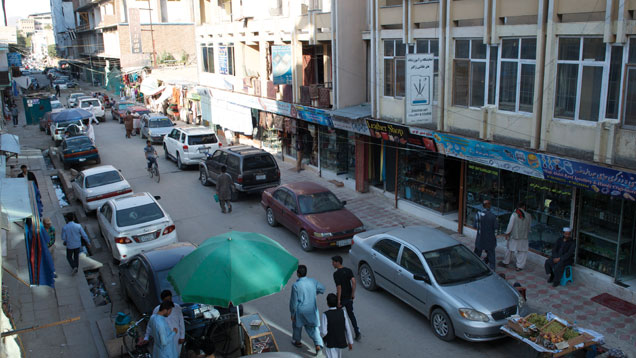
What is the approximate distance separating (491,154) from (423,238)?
348 cm

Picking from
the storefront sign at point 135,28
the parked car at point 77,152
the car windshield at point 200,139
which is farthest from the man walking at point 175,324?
the storefront sign at point 135,28

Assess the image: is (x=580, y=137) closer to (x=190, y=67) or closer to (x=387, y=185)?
(x=387, y=185)

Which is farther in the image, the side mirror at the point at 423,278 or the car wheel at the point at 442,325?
the side mirror at the point at 423,278

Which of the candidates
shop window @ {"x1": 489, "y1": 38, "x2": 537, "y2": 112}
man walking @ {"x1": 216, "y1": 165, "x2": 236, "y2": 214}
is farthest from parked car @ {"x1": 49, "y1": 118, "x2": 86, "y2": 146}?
shop window @ {"x1": 489, "y1": 38, "x2": 537, "y2": 112}

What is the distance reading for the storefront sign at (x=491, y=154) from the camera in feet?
38.5

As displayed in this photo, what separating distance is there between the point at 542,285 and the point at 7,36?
35.5 m

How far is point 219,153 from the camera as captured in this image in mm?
20328

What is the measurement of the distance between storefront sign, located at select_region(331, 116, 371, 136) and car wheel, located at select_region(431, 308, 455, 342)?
29.8ft

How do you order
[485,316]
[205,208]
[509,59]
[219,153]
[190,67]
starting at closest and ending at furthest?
[485,316] < [509,59] < [205,208] < [219,153] < [190,67]

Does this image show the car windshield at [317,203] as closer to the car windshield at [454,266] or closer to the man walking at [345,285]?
the car windshield at [454,266]

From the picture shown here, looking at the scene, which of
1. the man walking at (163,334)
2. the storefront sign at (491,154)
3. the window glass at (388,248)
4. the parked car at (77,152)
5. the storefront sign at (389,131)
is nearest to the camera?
the man walking at (163,334)

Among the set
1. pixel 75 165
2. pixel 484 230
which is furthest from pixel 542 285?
pixel 75 165

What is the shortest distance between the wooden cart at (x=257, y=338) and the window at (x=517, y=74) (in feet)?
26.5

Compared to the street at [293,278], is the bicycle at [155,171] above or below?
above
